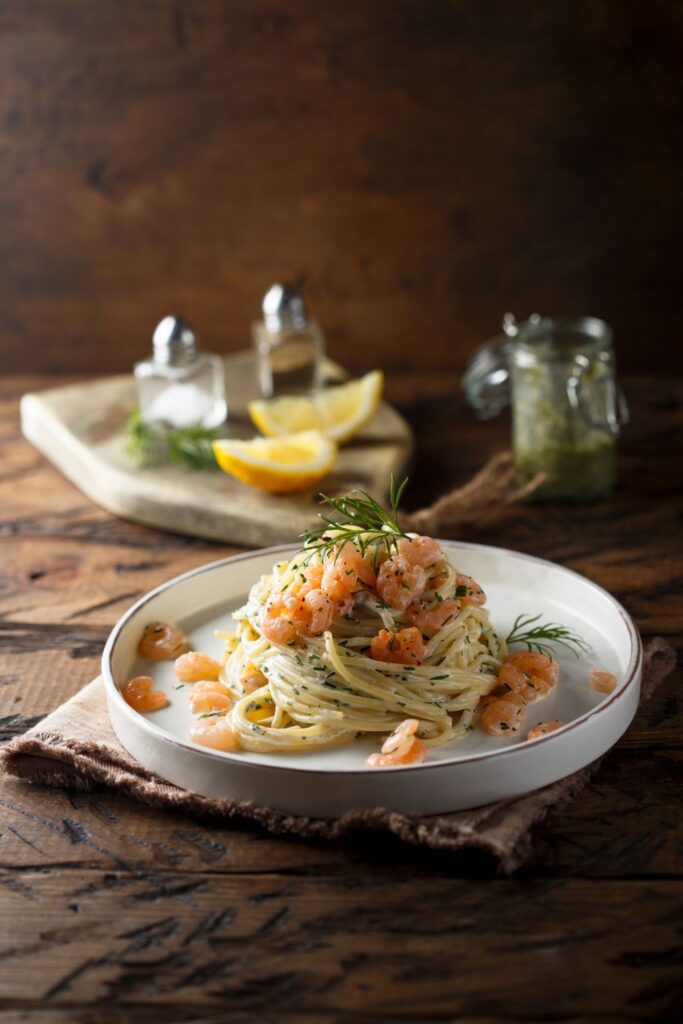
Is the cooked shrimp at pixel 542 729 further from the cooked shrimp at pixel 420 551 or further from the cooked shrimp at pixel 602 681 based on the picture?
the cooked shrimp at pixel 420 551

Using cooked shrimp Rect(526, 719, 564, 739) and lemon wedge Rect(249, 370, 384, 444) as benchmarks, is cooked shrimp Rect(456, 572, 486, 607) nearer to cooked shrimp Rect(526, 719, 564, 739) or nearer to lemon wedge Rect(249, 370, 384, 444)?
cooked shrimp Rect(526, 719, 564, 739)

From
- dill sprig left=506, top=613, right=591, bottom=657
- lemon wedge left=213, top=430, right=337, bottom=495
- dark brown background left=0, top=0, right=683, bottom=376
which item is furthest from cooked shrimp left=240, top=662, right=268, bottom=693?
dark brown background left=0, top=0, right=683, bottom=376

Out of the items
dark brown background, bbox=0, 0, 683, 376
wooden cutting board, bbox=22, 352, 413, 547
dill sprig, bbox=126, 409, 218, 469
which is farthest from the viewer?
dark brown background, bbox=0, 0, 683, 376

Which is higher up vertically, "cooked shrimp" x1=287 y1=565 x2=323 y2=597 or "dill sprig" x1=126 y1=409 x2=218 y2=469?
"cooked shrimp" x1=287 y1=565 x2=323 y2=597

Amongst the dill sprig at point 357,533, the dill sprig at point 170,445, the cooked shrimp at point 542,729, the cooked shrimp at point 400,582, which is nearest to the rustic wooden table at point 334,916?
the cooked shrimp at point 542,729

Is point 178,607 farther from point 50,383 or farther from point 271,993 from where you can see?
point 50,383

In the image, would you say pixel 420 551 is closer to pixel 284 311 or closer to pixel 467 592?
pixel 467 592
